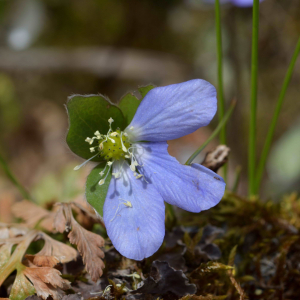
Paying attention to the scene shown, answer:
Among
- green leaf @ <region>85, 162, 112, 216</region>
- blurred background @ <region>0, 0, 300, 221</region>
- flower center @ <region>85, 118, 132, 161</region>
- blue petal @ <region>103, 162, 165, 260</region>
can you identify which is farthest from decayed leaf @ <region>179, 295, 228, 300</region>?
blurred background @ <region>0, 0, 300, 221</region>

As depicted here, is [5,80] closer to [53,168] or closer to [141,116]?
[53,168]

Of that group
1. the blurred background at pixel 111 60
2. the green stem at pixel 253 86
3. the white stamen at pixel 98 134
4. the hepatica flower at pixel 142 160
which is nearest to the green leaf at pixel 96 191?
the hepatica flower at pixel 142 160

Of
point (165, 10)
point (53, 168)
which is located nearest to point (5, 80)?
point (53, 168)

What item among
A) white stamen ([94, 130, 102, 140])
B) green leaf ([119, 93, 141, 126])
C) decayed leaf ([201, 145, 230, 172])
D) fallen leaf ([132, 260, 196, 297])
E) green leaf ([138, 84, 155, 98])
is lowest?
fallen leaf ([132, 260, 196, 297])

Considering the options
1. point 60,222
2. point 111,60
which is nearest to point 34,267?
point 60,222

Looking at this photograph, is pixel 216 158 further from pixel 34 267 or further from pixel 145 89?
pixel 34 267

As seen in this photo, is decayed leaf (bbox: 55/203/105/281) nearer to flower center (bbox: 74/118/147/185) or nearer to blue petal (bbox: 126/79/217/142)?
flower center (bbox: 74/118/147/185)

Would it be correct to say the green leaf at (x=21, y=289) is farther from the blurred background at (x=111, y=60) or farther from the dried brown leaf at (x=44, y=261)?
the blurred background at (x=111, y=60)
